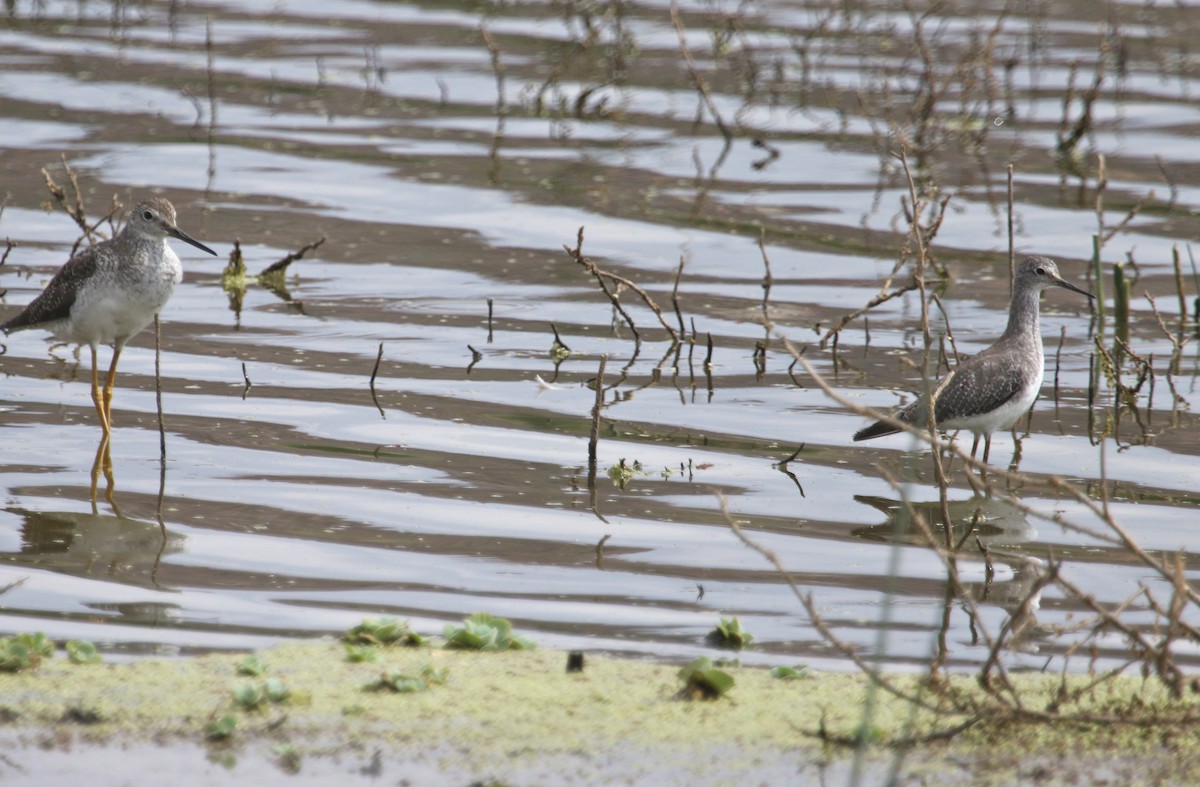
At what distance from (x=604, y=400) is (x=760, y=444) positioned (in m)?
1.12

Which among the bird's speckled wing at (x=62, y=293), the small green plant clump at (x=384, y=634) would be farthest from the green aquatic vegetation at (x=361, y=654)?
the bird's speckled wing at (x=62, y=293)

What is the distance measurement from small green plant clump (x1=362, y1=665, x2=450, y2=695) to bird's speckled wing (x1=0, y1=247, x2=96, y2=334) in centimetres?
444

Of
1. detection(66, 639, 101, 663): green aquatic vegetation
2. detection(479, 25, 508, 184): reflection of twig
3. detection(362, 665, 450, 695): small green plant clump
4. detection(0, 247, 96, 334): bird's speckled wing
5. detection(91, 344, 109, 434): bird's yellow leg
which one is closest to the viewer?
detection(362, 665, 450, 695): small green plant clump

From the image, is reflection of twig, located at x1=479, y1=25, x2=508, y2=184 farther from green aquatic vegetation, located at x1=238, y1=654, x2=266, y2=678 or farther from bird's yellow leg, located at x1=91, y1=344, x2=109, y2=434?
green aquatic vegetation, located at x1=238, y1=654, x2=266, y2=678

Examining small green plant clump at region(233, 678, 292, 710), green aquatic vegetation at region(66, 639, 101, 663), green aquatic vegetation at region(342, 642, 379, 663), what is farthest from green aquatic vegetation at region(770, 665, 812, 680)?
green aquatic vegetation at region(66, 639, 101, 663)

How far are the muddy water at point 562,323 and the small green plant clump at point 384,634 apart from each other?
0.32m

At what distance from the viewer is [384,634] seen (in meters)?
5.18

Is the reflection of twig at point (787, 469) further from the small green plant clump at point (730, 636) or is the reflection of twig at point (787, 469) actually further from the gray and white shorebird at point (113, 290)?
the gray and white shorebird at point (113, 290)

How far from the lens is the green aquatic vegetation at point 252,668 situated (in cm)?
478

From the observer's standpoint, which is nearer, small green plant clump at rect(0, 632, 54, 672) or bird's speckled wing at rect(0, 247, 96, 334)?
small green plant clump at rect(0, 632, 54, 672)

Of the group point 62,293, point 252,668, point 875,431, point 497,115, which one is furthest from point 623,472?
point 497,115

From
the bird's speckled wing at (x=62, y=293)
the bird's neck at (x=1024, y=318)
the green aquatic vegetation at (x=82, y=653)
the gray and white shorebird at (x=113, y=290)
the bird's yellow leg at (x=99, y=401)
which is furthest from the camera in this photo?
the bird's neck at (x=1024, y=318)

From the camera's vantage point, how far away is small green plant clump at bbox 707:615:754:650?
5438 millimetres

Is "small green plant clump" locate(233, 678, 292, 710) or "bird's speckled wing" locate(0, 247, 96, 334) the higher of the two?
"bird's speckled wing" locate(0, 247, 96, 334)
